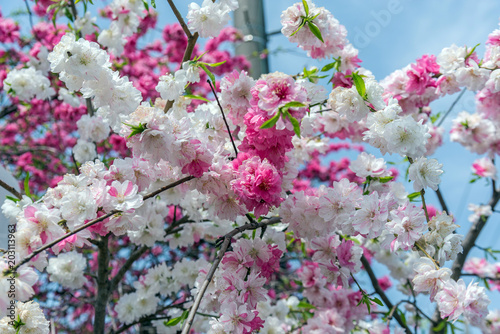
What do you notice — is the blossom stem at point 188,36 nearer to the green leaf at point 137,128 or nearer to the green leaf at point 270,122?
the green leaf at point 137,128

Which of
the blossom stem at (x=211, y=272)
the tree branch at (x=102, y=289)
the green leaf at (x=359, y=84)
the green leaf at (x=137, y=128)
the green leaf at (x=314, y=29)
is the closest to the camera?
the blossom stem at (x=211, y=272)

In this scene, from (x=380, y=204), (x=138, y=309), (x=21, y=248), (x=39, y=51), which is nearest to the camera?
(x=21, y=248)

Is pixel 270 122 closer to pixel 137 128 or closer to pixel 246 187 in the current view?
pixel 246 187

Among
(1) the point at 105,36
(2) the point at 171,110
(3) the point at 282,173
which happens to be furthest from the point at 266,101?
(1) the point at 105,36

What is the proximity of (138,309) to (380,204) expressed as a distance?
64.0 inches

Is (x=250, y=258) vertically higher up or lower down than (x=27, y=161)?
lower down

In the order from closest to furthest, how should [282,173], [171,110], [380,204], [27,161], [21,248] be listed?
[21,248] < [380,204] < [282,173] < [171,110] < [27,161]

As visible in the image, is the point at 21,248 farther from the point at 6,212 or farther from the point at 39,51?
the point at 39,51

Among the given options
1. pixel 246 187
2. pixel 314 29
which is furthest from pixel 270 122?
pixel 314 29

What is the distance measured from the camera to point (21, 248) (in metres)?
1.22

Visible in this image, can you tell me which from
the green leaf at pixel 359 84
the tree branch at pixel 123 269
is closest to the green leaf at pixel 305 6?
the green leaf at pixel 359 84

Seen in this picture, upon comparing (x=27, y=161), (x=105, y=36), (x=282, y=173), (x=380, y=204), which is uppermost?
(x=27, y=161)

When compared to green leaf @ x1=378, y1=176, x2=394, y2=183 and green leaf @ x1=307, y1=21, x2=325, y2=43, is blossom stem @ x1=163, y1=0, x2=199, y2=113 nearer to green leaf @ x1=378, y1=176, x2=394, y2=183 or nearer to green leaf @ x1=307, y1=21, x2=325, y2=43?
green leaf @ x1=307, y1=21, x2=325, y2=43

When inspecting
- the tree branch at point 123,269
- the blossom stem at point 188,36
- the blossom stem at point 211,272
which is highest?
the blossom stem at point 188,36
